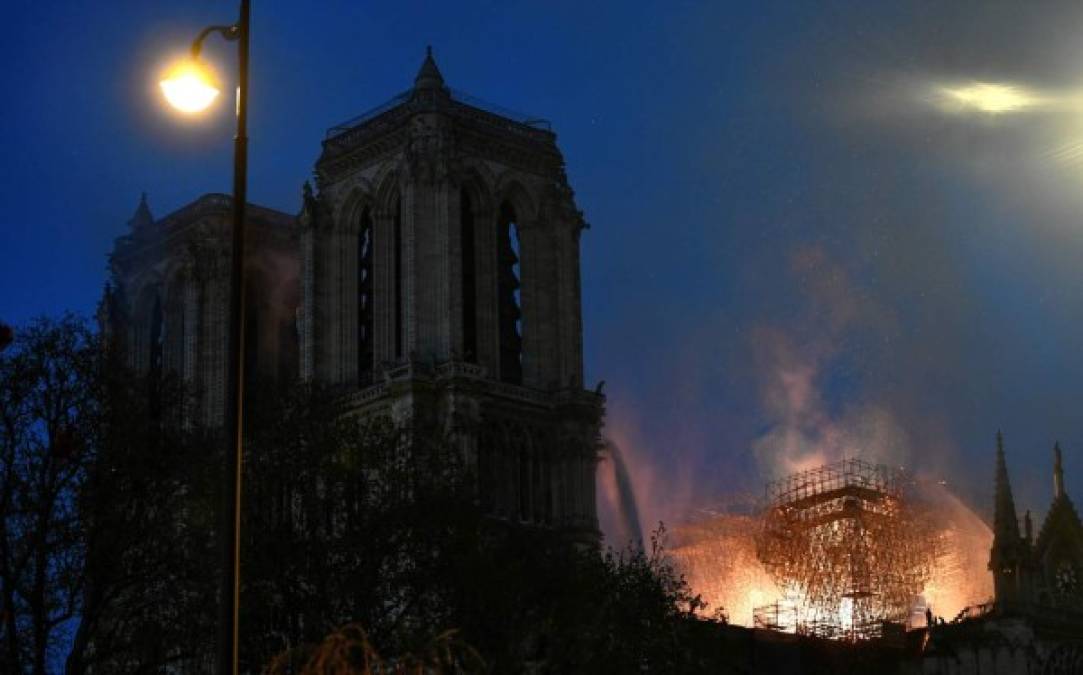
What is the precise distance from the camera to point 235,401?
85.7ft

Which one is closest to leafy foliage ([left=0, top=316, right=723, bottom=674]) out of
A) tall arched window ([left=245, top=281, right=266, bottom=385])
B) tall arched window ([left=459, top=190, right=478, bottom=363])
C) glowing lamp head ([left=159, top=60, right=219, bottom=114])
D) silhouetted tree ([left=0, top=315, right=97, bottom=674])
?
silhouetted tree ([left=0, top=315, right=97, bottom=674])

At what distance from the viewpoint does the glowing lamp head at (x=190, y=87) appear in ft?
81.0

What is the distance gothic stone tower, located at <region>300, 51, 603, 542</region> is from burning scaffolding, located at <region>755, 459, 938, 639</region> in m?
12.7

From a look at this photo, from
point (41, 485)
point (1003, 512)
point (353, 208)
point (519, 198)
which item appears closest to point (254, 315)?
point (353, 208)

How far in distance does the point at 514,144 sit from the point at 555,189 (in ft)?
8.88

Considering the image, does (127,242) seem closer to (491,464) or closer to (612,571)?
(491,464)

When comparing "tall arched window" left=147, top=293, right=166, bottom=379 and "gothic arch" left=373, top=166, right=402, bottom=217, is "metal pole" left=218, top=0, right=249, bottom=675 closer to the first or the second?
"gothic arch" left=373, top=166, right=402, bottom=217

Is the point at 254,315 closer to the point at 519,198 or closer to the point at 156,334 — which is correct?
the point at 156,334

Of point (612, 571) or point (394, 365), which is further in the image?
point (394, 365)

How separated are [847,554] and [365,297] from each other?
2497cm

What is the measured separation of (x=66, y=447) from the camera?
46781 millimetres

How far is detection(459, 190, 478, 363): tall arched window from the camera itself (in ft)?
293

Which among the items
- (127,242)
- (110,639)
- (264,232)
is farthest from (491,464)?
(110,639)

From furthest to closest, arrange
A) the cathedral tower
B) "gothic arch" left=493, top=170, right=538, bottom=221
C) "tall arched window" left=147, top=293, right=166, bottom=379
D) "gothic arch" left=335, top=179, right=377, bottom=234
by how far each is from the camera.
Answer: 1. "tall arched window" left=147, top=293, right=166, bottom=379
2. "gothic arch" left=335, top=179, right=377, bottom=234
3. "gothic arch" left=493, top=170, right=538, bottom=221
4. the cathedral tower
